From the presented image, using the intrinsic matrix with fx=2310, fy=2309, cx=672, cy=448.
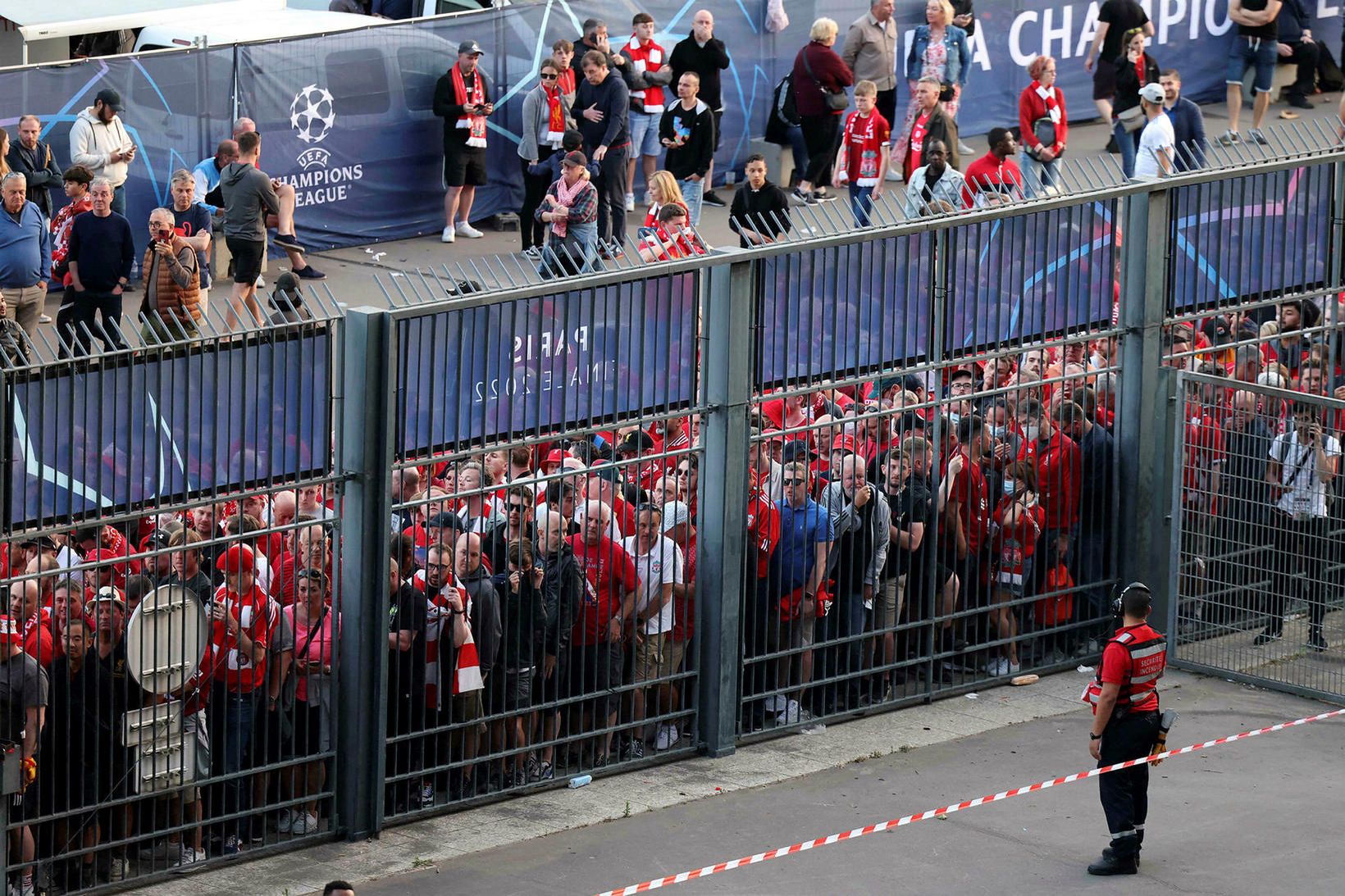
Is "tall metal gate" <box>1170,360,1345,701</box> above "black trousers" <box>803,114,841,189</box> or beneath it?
beneath

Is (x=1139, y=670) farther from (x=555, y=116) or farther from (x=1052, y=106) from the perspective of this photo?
(x=1052, y=106)

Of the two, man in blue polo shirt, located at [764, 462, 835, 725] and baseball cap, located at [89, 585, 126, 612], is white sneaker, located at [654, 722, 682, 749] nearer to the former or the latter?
man in blue polo shirt, located at [764, 462, 835, 725]

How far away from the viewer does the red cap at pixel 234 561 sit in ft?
34.8

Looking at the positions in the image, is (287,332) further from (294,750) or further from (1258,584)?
(1258,584)

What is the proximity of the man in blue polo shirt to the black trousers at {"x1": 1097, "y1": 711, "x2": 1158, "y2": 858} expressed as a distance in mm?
2435

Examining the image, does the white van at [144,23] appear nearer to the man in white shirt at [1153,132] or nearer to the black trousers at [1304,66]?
the man in white shirt at [1153,132]

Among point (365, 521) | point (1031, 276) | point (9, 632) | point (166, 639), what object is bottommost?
point (166, 639)

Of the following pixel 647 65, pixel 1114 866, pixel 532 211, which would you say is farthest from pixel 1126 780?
pixel 647 65

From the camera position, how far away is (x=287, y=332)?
10.6m

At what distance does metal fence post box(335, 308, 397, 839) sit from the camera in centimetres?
1086

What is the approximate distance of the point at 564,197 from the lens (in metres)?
19.4

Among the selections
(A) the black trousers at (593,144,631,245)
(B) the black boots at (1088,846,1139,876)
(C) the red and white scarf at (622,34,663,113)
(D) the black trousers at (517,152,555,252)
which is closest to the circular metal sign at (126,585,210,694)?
(B) the black boots at (1088,846,1139,876)

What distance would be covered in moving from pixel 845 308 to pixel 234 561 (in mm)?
3903

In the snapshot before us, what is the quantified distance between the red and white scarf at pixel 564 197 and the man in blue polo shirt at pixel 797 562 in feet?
23.8
